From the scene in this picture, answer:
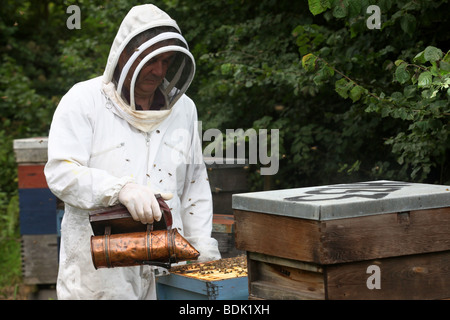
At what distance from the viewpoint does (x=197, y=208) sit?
10.9 feet

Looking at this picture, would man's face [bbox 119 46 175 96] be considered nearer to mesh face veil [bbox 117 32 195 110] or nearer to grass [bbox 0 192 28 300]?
mesh face veil [bbox 117 32 195 110]

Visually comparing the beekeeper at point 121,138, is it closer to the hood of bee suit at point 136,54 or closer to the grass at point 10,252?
the hood of bee suit at point 136,54

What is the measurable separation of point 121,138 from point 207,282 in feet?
2.53

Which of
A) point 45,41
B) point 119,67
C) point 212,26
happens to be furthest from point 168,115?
point 45,41

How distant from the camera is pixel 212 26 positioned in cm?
599

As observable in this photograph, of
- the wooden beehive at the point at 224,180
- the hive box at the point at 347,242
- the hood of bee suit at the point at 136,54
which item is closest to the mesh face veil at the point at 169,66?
the hood of bee suit at the point at 136,54

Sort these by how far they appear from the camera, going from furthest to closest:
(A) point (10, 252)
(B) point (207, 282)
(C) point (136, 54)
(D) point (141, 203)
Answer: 1. (A) point (10, 252)
2. (C) point (136, 54)
3. (B) point (207, 282)
4. (D) point (141, 203)

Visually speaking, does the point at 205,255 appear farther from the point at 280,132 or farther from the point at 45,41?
the point at 45,41

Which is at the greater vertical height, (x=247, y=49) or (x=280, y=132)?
(x=247, y=49)

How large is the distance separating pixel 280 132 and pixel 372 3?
192 cm

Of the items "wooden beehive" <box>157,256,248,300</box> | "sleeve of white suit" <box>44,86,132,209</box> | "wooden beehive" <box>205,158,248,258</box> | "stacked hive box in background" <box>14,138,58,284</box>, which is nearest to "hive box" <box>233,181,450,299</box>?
"wooden beehive" <box>157,256,248,300</box>

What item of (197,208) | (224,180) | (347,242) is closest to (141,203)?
(197,208)

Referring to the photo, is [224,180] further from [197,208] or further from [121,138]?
[121,138]

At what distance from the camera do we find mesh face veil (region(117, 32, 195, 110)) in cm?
295
